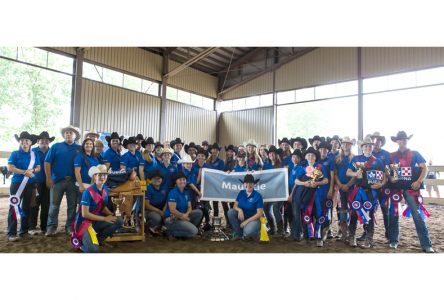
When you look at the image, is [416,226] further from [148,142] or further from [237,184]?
[148,142]

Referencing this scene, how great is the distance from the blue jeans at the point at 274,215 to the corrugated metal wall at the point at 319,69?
30.7 ft

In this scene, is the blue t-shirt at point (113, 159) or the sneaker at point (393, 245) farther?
the blue t-shirt at point (113, 159)

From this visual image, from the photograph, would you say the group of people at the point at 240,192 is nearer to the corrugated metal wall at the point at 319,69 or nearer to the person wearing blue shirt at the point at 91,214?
the person wearing blue shirt at the point at 91,214

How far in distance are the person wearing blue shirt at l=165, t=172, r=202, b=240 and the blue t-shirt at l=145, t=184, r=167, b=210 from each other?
0.67ft

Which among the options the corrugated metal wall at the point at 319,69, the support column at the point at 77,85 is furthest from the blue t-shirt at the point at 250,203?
the corrugated metal wall at the point at 319,69

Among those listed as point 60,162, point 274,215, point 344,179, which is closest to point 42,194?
point 60,162

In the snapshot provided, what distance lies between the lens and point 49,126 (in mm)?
9547

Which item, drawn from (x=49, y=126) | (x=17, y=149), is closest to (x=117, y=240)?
(x=17, y=149)

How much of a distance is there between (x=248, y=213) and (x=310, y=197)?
883 millimetres

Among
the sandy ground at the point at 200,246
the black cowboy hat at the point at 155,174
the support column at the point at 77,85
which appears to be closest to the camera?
the sandy ground at the point at 200,246

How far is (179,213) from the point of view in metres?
4.37

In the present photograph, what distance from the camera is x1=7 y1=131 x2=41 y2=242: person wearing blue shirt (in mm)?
4137

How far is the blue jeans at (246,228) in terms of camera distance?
4.27 metres
